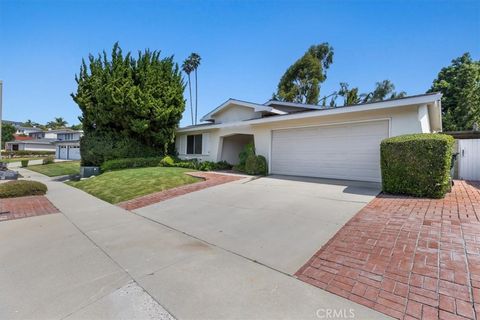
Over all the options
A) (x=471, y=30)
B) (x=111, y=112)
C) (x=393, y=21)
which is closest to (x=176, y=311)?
(x=393, y=21)

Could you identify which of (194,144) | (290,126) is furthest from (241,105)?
(194,144)

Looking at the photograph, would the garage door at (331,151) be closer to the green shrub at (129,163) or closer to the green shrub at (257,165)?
the green shrub at (257,165)

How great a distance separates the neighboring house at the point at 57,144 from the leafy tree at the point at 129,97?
74.1 feet

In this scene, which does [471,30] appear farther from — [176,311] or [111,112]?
[111,112]

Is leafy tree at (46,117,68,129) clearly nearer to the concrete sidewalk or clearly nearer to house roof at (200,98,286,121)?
house roof at (200,98,286,121)

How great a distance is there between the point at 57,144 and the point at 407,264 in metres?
48.5

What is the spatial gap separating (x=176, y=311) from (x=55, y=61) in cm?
1433

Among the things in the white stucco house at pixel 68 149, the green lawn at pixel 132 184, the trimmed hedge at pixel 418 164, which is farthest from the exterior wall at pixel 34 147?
the trimmed hedge at pixel 418 164

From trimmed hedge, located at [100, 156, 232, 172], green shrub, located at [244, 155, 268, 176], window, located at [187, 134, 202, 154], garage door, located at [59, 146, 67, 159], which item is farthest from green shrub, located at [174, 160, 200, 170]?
garage door, located at [59, 146, 67, 159]

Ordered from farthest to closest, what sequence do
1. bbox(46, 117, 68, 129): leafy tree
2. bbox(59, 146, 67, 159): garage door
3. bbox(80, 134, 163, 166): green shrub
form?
bbox(46, 117, 68, 129): leafy tree, bbox(59, 146, 67, 159): garage door, bbox(80, 134, 163, 166): green shrub

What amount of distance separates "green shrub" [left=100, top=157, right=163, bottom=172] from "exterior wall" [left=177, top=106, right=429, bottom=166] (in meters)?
2.53

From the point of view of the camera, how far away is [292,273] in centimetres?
306

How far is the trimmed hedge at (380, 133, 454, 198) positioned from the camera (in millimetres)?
6000

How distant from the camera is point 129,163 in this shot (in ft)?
49.7
